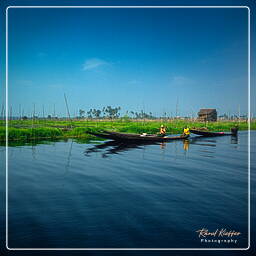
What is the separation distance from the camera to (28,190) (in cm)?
682

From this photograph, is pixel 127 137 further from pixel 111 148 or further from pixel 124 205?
pixel 124 205

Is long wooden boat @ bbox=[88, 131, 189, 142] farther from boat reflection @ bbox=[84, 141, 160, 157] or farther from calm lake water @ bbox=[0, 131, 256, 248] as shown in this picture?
calm lake water @ bbox=[0, 131, 256, 248]

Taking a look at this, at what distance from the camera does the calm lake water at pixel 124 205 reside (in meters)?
4.16

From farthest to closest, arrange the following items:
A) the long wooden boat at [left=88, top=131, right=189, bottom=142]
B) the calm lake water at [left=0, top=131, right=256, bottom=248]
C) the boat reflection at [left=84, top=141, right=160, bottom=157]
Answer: the long wooden boat at [left=88, top=131, right=189, bottom=142] < the boat reflection at [left=84, top=141, right=160, bottom=157] < the calm lake water at [left=0, top=131, right=256, bottom=248]

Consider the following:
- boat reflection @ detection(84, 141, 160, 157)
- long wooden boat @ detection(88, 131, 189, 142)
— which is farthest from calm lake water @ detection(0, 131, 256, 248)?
long wooden boat @ detection(88, 131, 189, 142)

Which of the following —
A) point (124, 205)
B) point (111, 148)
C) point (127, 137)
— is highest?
point (127, 137)

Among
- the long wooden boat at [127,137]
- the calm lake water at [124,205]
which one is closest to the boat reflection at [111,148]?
the long wooden boat at [127,137]

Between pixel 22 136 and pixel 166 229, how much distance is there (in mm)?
18420

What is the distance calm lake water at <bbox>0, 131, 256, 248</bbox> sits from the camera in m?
4.16

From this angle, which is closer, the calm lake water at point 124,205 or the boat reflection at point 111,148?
the calm lake water at point 124,205

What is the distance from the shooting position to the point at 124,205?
561 centimetres

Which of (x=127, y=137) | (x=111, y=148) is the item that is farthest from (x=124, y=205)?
(x=127, y=137)

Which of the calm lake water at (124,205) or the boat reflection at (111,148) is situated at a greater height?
the boat reflection at (111,148)

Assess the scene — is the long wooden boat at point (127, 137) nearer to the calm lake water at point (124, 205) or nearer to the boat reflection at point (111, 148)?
the boat reflection at point (111, 148)
